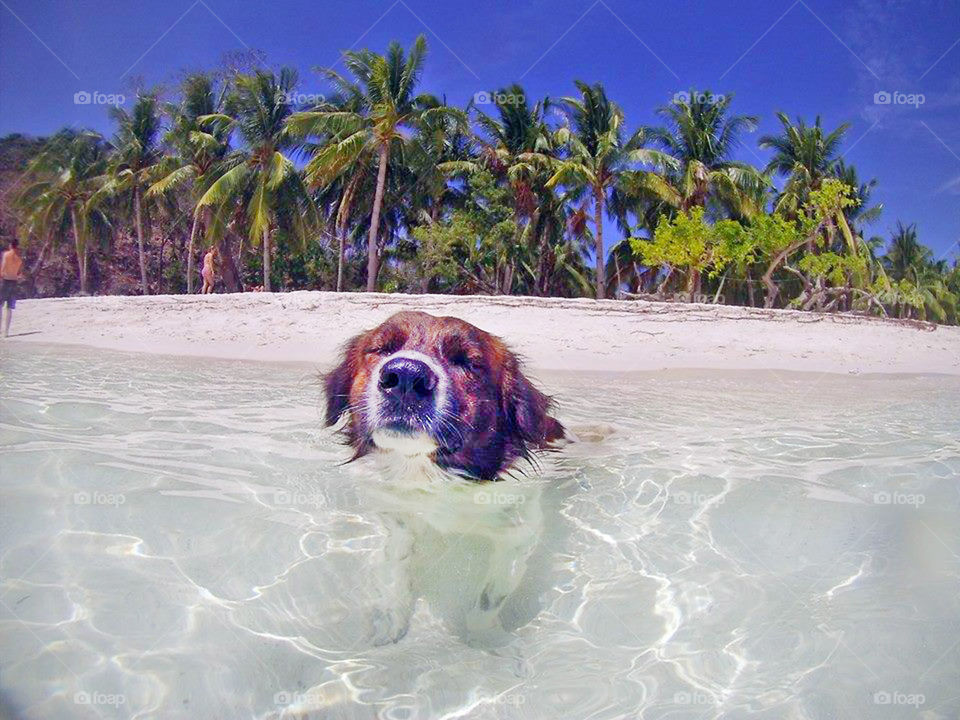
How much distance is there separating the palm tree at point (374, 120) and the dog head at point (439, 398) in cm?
1988

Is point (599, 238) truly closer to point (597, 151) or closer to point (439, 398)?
point (597, 151)

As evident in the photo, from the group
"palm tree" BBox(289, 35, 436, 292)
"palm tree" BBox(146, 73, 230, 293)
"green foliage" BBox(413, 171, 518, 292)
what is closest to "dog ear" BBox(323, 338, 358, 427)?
"palm tree" BBox(289, 35, 436, 292)

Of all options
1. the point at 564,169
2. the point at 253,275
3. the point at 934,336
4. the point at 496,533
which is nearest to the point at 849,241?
the point at 564,169

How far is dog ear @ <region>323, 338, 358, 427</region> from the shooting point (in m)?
3.93

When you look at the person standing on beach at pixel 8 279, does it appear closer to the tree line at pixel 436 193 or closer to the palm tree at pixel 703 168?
the tree line at pixel 436 193

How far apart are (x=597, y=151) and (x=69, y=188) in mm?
21987

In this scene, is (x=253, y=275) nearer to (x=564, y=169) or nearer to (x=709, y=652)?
(x=564, y=169)

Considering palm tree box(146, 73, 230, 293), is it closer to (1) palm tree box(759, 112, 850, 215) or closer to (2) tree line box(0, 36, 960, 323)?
(2) tree line box(0, 36, 960, 323)

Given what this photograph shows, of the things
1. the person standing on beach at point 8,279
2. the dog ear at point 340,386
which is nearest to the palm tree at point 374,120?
the person standing on beach at point 8,279

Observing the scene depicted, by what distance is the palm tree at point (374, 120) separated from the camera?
2305 centimetres

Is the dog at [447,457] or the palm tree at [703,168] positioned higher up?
the palm tree at [703,168]

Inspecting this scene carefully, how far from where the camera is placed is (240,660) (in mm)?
1855

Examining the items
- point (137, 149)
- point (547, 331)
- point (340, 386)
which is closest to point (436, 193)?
point (137, 149)

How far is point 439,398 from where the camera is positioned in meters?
3.24
